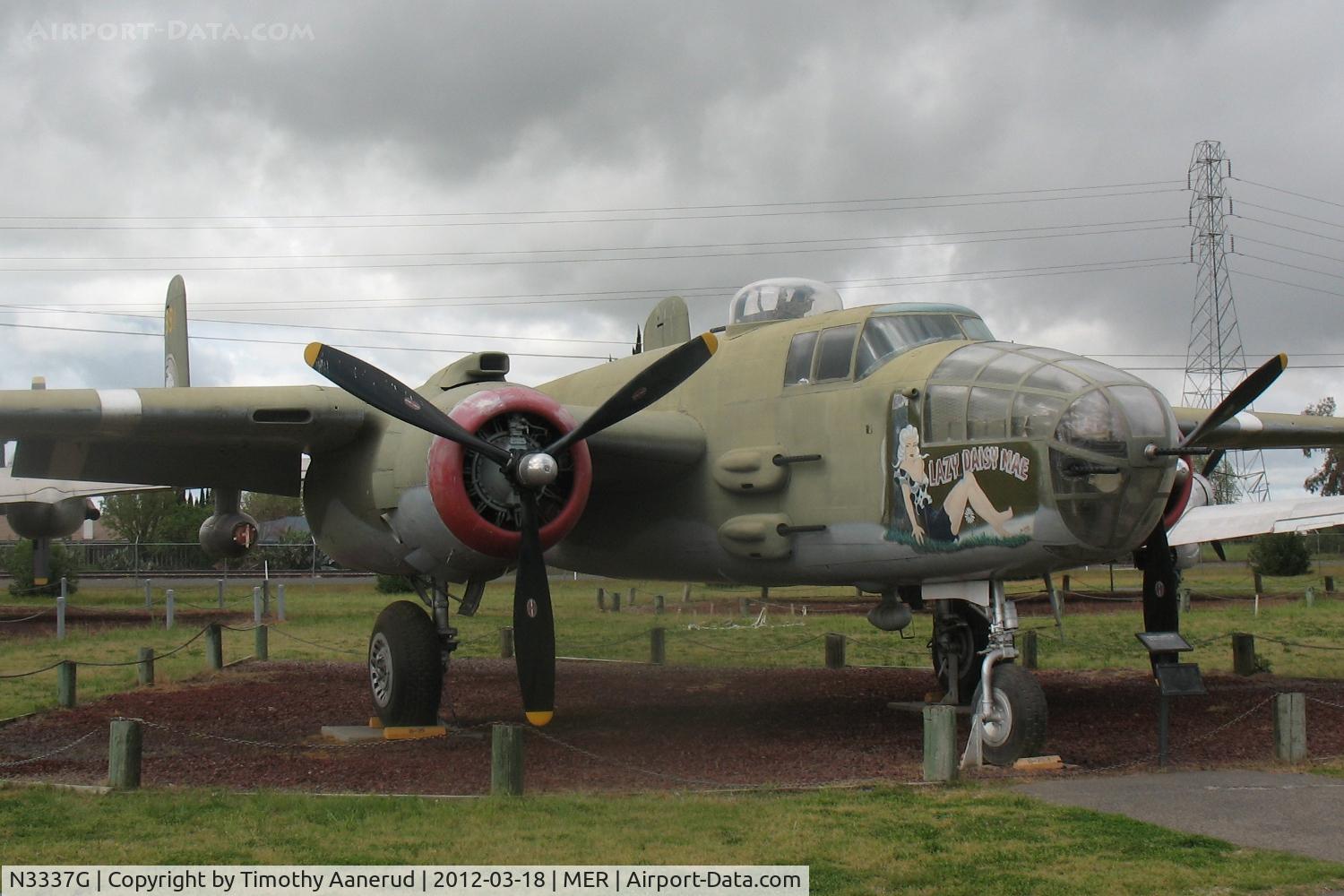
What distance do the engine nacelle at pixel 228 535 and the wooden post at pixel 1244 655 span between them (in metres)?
13.1

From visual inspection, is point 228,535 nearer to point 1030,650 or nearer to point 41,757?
point 41,757

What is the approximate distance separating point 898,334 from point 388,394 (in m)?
4.68

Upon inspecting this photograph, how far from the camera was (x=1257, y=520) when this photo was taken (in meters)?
22.1

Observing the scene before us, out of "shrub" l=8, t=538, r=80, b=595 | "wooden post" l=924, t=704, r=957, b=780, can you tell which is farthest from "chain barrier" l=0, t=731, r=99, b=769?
"shrub" l=8, t=538, r=80, b=595

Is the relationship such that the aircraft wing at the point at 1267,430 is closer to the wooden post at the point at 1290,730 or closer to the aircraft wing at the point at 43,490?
the wooden post at the point at 1290,730

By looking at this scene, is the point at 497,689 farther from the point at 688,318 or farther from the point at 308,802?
the point at 308,802

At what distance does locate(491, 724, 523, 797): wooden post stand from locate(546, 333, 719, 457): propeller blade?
280cm

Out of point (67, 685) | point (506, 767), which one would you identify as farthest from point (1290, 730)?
point (67, 685)

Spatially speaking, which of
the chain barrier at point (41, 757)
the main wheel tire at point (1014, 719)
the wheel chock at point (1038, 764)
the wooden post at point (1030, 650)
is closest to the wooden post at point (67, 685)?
the chain barrier at point (41, 757)

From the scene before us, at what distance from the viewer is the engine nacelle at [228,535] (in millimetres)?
15492

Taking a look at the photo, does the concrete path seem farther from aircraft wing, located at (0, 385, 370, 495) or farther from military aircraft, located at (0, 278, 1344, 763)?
aircraft wing, located at (0, 385, 370, 495)

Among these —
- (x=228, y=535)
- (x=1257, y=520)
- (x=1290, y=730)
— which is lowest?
(x=1290, y=730)

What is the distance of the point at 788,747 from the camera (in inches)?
445

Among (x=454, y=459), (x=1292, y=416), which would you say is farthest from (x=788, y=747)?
(x=1292, y=416)
